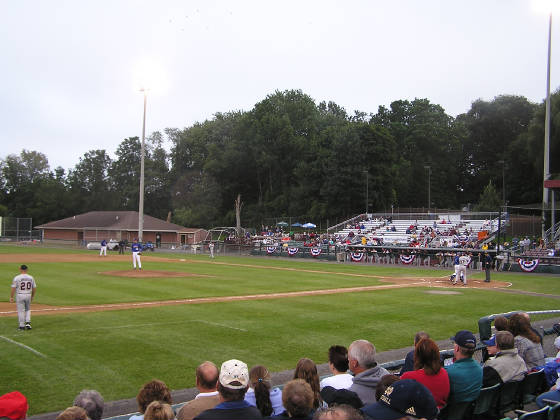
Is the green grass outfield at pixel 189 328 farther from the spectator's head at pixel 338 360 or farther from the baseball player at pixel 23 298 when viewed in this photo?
the spectator's head at pixel 338 360

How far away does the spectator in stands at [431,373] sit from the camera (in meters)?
5.78

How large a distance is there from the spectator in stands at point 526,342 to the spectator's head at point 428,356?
109 inches

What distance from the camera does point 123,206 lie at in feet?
357

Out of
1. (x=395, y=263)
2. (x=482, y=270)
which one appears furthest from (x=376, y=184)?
(x=482, y=270)

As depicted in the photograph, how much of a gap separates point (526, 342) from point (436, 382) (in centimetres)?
289

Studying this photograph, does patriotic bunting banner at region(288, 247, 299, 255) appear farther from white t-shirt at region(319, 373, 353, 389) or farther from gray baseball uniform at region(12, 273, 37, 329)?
white t-shirt at region(319, 373, 353, 389)

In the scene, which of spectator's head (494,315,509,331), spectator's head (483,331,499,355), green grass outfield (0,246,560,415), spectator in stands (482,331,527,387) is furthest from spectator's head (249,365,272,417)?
spectator's head (494,315,509,331)

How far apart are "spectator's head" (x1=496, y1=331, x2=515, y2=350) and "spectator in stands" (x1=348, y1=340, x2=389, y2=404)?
207cm

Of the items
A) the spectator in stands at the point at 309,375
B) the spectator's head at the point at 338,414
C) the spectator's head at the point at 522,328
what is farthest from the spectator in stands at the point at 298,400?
the spectator's head at the point at 522,328

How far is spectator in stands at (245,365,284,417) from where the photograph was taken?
17.6 ft

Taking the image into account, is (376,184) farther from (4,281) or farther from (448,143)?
(4,281)

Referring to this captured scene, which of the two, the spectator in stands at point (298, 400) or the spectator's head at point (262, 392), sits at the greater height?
the spectator in stands at point (298, 400)

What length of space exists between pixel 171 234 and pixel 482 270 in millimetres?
50089

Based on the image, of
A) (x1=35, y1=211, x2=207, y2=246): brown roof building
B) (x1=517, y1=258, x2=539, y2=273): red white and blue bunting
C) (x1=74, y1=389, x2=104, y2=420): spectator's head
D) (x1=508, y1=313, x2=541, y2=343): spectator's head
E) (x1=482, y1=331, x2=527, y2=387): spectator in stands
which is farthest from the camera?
(x1=35, y1=211, x2=207, y2=246): brown roof building
